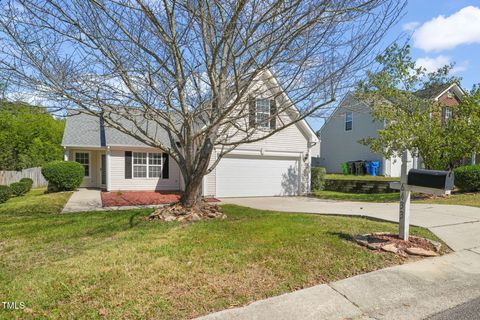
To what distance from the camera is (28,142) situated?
29.1 m

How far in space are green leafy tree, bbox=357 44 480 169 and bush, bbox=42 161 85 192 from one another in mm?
13534

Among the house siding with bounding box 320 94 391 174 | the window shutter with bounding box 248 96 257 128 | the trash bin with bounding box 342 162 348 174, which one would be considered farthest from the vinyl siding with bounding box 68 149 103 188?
the trash bin with bounding box 342 162 348 174

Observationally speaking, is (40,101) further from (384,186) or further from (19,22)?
(384,186)

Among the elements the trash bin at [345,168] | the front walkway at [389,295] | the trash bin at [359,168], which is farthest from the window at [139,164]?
the trash bin at [359,168]

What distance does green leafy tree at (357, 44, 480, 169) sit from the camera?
1284 cm

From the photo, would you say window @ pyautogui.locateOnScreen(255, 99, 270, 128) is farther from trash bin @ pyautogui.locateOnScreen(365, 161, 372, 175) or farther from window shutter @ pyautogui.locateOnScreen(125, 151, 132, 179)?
trash bin @ pyautogui.locateOnScreen(365, 161, 372, 175)

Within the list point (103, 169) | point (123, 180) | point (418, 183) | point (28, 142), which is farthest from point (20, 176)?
point (418, 183)

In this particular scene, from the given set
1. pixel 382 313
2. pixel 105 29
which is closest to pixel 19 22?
pixel 105 29

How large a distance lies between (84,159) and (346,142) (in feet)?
62.6

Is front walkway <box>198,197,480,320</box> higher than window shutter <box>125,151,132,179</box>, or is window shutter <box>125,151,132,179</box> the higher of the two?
window shutter <box>125,151,132,179</box>

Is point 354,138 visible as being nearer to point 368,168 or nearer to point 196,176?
point 368,168

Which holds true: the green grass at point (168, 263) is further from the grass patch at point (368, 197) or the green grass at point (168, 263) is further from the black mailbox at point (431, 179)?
the grass patch at point (368, 197)

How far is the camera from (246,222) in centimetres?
717

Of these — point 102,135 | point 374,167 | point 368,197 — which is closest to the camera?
point 368,197
